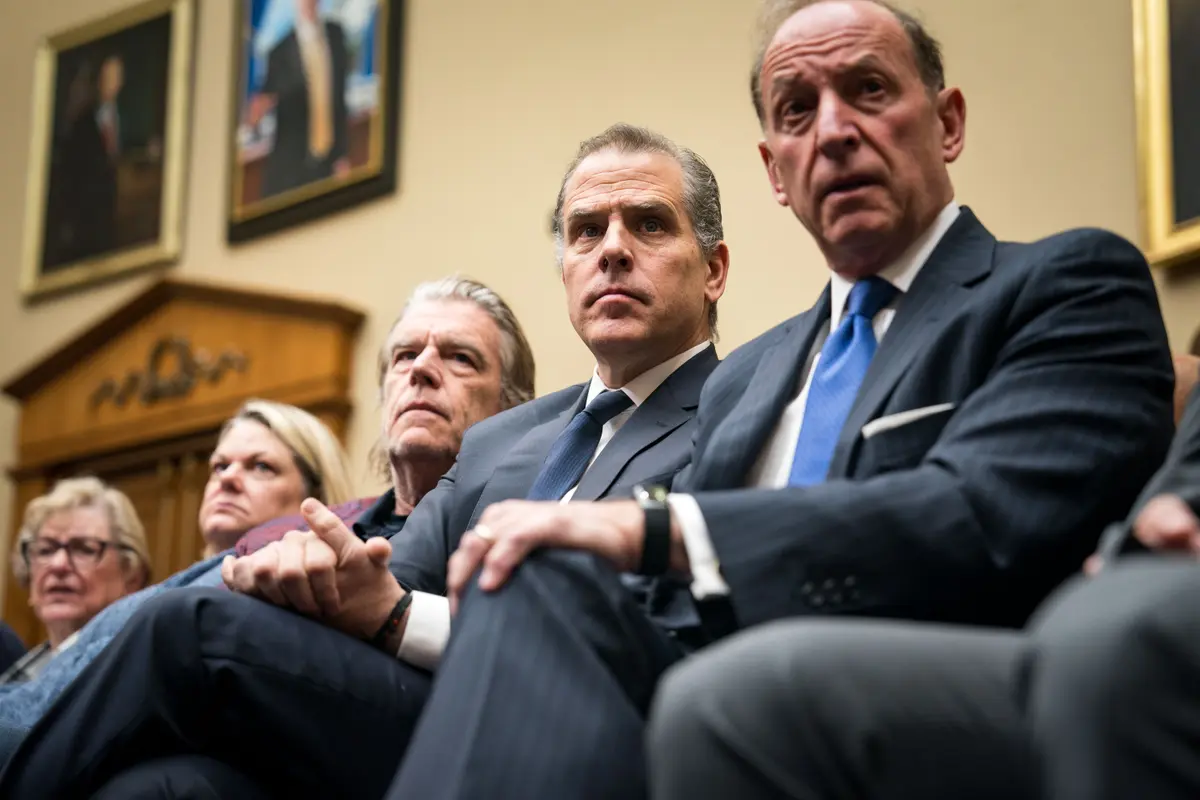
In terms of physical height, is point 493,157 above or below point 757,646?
above

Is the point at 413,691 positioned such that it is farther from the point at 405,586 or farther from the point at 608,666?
the point at 608,666

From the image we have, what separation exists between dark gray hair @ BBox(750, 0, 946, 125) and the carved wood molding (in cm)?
522

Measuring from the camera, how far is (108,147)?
838 centimetres

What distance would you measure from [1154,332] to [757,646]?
2.82ft

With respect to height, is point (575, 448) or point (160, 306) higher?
point (160, 306)

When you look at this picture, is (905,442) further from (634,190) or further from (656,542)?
(634,190)

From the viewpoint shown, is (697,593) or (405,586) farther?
(405,586)

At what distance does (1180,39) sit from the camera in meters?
4.73

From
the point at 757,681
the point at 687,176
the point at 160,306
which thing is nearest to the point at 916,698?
the point at 757,681

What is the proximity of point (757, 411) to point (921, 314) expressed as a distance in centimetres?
26

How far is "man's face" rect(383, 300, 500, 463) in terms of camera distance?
12.1 ft

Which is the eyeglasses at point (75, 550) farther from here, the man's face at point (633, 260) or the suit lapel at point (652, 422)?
the suit lapel at point (652, 422)

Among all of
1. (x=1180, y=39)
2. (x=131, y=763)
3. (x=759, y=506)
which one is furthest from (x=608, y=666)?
(x=1180, y=39)

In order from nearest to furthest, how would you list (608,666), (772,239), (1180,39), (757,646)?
(757,646) → (608,666) → (1180,39) → (772,239)
